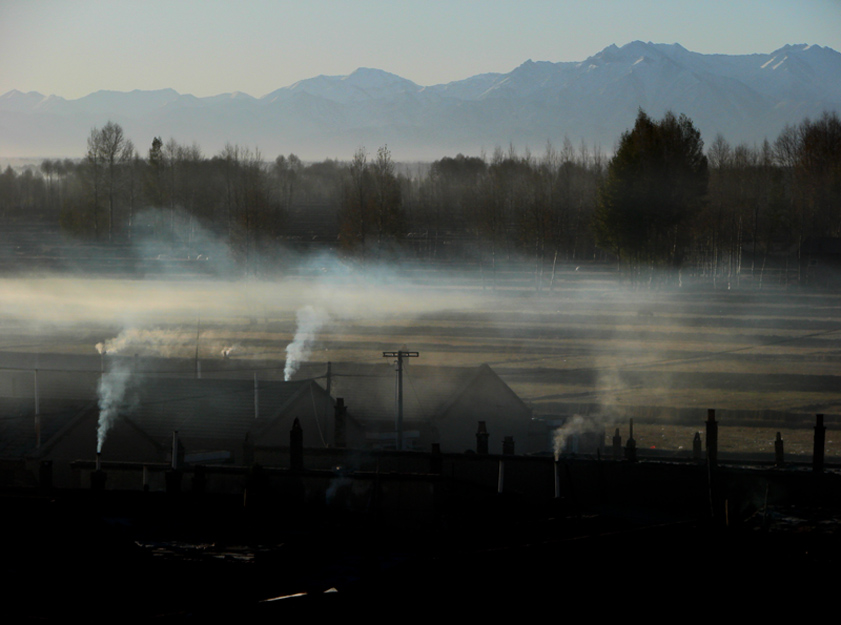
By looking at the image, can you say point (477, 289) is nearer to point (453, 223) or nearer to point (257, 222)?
point (257, 222)

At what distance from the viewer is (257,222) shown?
5719 cm

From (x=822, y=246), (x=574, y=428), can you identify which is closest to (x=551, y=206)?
(x=822, y=246)

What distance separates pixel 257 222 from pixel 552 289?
65.7 ft

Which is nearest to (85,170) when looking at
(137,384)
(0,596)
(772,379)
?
(137,384)

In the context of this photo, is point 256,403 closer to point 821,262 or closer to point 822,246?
point 821,262

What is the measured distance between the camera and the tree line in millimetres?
49562

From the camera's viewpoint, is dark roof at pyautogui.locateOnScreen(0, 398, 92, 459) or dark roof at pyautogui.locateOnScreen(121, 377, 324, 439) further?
dark roof at pyautogui.locateOnScreen(121, 377, 324, 439)

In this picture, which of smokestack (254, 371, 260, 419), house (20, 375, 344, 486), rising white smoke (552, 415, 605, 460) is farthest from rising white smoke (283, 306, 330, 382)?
rising white smoke (552, 415, 605, 460)

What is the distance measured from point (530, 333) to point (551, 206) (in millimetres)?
20239

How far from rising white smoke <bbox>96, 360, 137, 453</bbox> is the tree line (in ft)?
110

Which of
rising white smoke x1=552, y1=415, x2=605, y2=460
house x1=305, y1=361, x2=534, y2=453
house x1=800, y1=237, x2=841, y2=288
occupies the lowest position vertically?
rising white smoke x1=552, y1=415, x2=605, y2=460

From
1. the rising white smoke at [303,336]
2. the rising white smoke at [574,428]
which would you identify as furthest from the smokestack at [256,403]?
the rising white smoke at [303,336]

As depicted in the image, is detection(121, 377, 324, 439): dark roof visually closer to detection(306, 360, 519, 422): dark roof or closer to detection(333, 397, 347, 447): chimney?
detection(333, 397, 347, 447): chimney

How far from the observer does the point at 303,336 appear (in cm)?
4053
